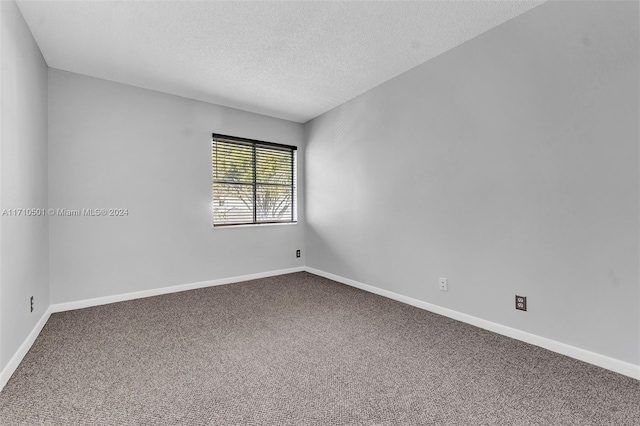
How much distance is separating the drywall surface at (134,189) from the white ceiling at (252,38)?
304 mm

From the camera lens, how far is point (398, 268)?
10.7ft

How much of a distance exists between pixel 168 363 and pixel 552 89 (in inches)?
125

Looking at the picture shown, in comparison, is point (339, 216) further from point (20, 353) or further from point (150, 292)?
point (20, 353)

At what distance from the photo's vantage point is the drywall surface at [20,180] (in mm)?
1821

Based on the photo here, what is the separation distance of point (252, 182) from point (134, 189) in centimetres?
149

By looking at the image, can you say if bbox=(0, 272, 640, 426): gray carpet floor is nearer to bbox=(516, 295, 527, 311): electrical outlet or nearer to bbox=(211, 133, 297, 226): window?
bbox=(516, 295, 527, 311): electrical outlet

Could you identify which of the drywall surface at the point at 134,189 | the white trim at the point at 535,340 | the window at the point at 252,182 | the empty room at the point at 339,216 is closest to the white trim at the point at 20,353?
the empty room at the point at 339,216

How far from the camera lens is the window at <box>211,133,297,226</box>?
410cm

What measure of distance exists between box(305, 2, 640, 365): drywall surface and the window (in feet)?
5.26

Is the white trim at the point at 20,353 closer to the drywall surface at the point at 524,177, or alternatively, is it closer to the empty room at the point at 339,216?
the empty room at the point at 339,216

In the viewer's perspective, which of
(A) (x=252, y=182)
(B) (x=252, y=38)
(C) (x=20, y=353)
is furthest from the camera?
(A) (x=252, y=182)

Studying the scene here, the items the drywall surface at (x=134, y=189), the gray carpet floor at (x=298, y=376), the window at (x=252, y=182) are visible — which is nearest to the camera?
the gray carpet floor at (x=298, y=376)

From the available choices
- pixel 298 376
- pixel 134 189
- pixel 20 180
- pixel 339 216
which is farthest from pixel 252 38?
pixel 298 376

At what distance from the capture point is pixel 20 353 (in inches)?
78.5
